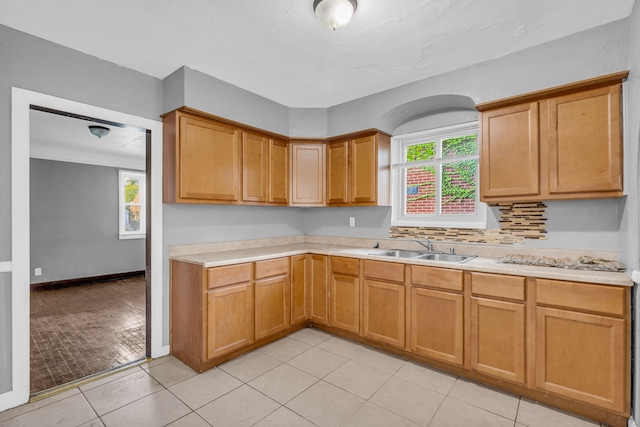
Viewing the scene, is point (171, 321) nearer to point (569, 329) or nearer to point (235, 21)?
point (235, 21)

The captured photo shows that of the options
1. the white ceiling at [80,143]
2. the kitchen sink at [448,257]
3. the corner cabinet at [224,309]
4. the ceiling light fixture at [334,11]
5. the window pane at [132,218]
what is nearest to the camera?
the ceiling light fixture at [334,11]

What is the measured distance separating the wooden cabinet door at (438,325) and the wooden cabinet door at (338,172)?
1.40 meters

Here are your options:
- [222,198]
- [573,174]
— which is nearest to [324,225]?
[222,198]

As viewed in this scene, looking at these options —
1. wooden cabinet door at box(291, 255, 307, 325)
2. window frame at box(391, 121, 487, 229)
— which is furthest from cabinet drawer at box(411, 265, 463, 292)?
wooden cabinet door at box(291, 255, 307, 325)

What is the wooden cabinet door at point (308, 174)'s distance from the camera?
371cm

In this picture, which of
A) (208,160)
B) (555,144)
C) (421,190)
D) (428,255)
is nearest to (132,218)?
(208,160)

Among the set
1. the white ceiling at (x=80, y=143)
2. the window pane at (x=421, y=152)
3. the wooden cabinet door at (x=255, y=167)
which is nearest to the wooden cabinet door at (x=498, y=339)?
the window pane at (x=421, y=152)

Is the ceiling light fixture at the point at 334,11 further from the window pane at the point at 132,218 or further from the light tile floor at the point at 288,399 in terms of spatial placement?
the window pane at the point at 132,218

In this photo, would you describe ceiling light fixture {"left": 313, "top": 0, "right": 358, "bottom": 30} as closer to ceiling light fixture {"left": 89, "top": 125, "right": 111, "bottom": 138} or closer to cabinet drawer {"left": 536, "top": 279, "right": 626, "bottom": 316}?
cabinet drawer {"left": 536, "top": 279, "right": 626, "bottom": 316}

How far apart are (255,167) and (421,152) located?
1869 millimetres

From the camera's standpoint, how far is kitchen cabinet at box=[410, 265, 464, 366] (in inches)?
94.7

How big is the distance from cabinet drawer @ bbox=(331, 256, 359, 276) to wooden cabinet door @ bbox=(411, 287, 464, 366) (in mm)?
622

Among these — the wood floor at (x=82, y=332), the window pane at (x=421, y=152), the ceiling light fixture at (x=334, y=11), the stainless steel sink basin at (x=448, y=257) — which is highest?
the ceiling light fixture at (x=334, y=11)

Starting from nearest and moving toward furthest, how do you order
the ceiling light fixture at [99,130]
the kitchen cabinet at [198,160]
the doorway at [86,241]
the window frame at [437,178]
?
the kitchen cabinet at [198,160]
the window frame at [437,178]
the doorway at [86,241]
the ceiling light fixture at [99,130]
